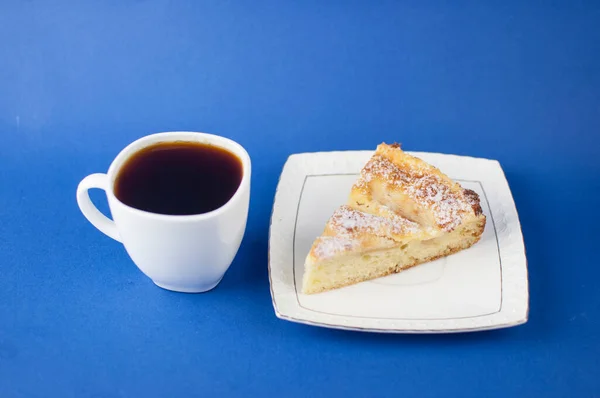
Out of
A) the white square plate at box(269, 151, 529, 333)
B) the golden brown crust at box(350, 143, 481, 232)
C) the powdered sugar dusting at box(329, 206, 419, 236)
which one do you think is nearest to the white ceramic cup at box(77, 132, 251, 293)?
the white square plate at box(269, 151, 529, 333)

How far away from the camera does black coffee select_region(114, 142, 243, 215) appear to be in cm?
187

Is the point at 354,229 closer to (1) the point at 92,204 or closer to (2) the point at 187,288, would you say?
(2) the point at 187,288

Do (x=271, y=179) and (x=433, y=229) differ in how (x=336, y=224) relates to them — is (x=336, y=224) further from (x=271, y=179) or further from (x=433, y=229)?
(x=271, y=179)

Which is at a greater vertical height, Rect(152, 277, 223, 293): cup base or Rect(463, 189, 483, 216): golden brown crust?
Rect(463, 189, 483, 216): golden brown crust

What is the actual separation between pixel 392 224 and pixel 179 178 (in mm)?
629

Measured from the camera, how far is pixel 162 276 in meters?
1.96

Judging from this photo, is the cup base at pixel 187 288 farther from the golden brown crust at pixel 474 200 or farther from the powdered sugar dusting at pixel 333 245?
the golden brown crust at pixel 474 200

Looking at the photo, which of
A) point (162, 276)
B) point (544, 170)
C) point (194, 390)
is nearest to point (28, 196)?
point (162, 276)

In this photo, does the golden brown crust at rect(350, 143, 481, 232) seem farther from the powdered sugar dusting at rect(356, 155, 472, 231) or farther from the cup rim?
the cup rim

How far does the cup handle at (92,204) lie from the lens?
1888 millimetres

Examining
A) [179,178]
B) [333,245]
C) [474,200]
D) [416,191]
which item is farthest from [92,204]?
[474,200]

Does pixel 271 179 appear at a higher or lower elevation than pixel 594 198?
lower

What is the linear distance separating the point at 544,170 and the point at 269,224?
1121mm

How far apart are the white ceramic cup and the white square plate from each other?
0.19 m
